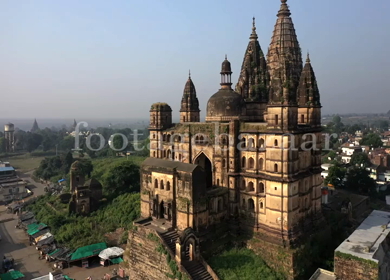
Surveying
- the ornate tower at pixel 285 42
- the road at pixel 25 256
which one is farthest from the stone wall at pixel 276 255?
the ornate tower at pixel 285 42

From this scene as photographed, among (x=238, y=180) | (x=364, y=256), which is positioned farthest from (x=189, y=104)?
(x=364, y=256)

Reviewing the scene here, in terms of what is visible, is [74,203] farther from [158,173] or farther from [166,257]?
[166,257]

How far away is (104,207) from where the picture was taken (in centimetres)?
3831

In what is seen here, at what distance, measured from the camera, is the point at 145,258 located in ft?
72.0

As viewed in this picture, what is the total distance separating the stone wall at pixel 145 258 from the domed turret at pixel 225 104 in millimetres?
10096

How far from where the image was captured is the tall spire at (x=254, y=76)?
28000 millimetres

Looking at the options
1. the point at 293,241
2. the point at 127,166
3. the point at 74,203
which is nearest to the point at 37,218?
the point at 74,203

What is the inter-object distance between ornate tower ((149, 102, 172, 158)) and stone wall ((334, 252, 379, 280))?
50.3ft

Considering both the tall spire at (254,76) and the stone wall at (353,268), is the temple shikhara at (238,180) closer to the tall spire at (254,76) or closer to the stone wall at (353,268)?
the tall spire at (254,76)

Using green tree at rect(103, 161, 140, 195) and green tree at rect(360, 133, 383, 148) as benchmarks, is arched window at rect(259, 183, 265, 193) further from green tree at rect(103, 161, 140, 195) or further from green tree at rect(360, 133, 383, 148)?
green tree at rect(360, 133, 383, 148)

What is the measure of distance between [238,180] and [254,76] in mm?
10028

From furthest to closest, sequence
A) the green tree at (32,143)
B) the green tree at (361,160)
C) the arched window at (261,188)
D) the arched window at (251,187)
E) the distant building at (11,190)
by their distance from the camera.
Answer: the green tree at (32,143)
the green tree at (361,160)
the distant building at (11,190)
the arched window at (251,187)
the arched window at (261,188)

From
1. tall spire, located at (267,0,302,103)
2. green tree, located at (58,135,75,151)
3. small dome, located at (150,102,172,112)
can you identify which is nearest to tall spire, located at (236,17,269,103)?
tall spire, located at (267,0,302,103)

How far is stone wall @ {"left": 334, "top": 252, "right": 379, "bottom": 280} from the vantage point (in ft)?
62.6
